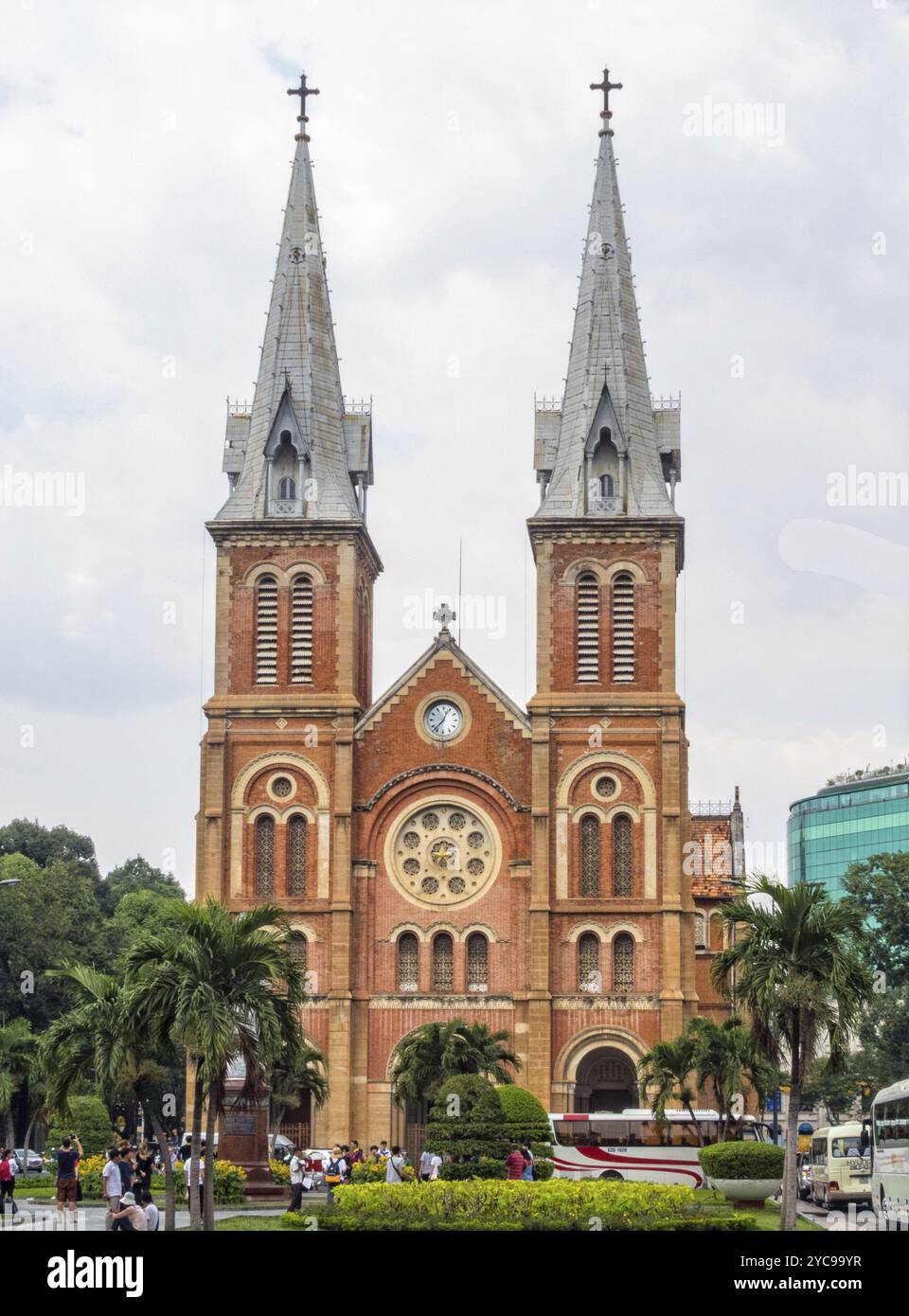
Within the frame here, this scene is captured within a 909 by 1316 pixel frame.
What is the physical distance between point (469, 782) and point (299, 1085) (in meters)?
12.6

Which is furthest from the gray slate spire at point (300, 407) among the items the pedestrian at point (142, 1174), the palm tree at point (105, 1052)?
the pedestrian at point (142, 1174)

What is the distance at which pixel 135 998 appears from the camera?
3603 centimetres

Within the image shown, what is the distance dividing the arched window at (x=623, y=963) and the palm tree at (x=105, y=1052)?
27.3 m

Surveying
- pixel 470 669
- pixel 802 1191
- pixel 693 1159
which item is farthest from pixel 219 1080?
pixel 470 669

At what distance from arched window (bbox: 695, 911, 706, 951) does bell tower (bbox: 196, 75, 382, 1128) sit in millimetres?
18463

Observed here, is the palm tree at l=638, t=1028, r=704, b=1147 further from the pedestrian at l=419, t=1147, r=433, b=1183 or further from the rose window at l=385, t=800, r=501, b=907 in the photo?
the pedestrian at l=419, t=1147, r=433, b=1183

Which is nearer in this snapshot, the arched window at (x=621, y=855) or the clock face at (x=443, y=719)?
the arched window at (x=621, y=855)

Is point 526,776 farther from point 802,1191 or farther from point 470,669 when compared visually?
point 802,1191

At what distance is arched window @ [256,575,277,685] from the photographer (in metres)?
70.8

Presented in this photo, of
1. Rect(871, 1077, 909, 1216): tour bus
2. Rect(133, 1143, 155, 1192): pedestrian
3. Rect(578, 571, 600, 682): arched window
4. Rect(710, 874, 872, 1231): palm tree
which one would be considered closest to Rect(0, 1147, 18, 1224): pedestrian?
Rect(133, 1143, 155, 1192): pedestrian

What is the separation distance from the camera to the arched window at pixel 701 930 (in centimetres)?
8312

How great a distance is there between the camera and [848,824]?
6373 inches

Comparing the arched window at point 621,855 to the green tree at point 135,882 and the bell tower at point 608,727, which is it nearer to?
the bell tower at point 608,727

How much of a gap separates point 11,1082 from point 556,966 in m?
18.3
